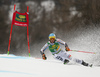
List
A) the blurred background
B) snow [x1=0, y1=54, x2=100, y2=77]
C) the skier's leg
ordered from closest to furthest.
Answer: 1. snow [x1=0, y1=54, x2=100, y2=77]
2. the skier's leg
3. the blurred background

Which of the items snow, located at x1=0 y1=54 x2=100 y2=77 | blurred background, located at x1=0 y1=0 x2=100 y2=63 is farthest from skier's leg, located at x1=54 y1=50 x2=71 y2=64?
blurred background, located at x1=0 y1=0 x2=100 y2=63

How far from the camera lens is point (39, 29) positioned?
2333cm

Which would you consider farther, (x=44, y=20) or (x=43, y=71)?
(x=44, y=20)

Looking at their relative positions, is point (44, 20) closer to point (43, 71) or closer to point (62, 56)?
point (62, 56)

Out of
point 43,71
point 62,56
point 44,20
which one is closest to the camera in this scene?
point 43,71

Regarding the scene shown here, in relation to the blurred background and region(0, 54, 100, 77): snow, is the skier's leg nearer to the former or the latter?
region(0, 54, 100, 77): snow

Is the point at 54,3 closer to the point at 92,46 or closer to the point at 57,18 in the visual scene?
the point at 57,18

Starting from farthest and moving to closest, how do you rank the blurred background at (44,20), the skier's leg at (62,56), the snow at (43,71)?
the blurred background at (44,20) < the skier's leg at (62,56) < the snow at (43,71)

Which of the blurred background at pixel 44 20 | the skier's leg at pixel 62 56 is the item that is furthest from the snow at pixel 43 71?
the blurred background at pixel 44 20

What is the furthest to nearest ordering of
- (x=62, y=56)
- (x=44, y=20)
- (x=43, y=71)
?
(x=44, y=20), (x=62, y=56), (x=43, y=71)

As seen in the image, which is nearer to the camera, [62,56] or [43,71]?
[43,71]

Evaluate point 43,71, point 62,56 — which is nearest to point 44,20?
point 62,56

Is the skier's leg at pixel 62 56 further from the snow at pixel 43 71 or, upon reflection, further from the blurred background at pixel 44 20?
the blurred background at pixel 44 20

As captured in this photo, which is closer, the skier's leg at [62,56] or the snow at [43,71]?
the snow at [43,71]
